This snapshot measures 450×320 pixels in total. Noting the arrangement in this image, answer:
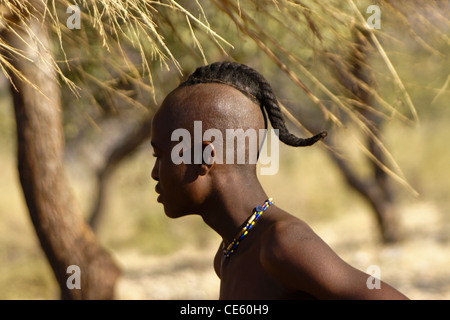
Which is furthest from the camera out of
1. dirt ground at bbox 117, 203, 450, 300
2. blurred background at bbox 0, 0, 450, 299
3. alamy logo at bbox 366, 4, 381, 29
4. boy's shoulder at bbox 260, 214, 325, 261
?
dirt ground at bbox 117, 203, 450, 300

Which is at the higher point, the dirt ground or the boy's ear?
the dirt ground

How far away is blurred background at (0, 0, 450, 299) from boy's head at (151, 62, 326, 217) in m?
0.77

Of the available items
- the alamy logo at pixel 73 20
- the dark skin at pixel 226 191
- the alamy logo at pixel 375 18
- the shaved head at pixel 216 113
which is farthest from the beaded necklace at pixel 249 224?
the alamy logo at pixel 73 20

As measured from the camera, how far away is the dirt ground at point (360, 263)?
24.8 feet

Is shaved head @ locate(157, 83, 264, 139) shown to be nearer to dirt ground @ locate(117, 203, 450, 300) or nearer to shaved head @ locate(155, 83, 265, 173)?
shaved head @ locate(155, 83, 265, 173)

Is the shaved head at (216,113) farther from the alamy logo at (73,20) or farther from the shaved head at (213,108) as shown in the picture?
the alamy logo at (73,20)

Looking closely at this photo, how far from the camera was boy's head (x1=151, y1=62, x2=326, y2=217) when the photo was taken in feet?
5.78

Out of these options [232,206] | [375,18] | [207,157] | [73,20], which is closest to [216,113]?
[207,157]

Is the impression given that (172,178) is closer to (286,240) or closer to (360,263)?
(286,240)

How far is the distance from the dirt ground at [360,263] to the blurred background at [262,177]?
0.09 feet

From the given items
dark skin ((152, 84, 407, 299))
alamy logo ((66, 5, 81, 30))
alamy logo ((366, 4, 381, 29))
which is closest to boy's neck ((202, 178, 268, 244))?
dark skin ((152, 84, 407, 299))

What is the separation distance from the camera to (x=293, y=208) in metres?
13.1

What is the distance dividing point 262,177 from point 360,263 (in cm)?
526
